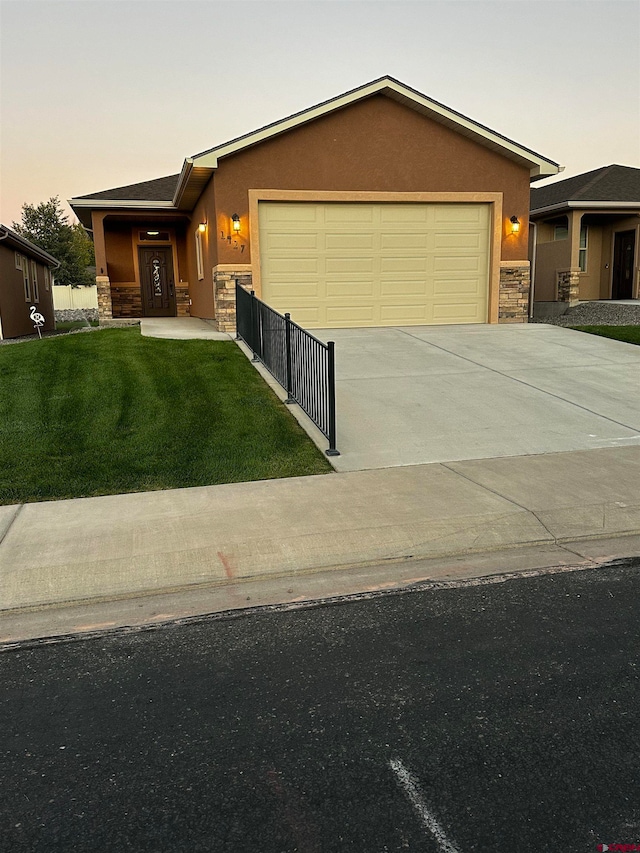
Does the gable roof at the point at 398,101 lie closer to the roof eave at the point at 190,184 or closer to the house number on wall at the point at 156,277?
the roof eave at the point at 190,184

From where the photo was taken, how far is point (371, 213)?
1645 centimetres

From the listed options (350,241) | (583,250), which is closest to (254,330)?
(350,241)

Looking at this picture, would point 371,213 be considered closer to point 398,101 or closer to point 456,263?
point 456,263

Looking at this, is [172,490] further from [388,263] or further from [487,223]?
[487,223]

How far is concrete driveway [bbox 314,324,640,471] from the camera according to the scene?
26.0 feet

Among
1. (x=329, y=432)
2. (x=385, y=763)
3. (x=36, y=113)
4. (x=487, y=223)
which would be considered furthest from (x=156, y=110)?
(x=385, y=763)

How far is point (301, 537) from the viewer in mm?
5328

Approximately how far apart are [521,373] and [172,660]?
9158mm

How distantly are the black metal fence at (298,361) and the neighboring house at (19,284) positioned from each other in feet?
44.9

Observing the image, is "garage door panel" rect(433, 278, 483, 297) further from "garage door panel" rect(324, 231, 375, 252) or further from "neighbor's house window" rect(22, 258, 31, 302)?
"neighbor's house window" rect(22, 258, 31, 302)

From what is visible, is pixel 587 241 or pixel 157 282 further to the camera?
pixel 587 241

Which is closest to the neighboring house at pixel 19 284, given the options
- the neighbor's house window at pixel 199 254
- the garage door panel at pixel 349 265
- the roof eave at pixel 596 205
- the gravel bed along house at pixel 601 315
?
the neighbor's house window at pixel 199 254

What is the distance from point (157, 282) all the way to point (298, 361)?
15851mm

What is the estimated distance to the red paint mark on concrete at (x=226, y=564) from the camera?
15.7 ft
